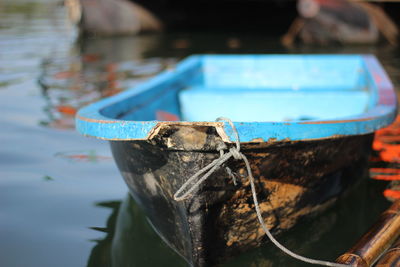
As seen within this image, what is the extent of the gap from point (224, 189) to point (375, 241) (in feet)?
2.36

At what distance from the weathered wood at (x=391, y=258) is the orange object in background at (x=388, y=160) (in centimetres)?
100

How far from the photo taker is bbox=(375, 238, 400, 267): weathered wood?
2.16 m

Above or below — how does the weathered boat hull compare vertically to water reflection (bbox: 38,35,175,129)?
above

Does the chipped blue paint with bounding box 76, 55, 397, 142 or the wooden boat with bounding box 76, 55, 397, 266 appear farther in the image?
the chipped blue paint with bounding box 76, 55, 397, 142

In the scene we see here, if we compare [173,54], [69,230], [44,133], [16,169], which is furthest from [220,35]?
[69,230]

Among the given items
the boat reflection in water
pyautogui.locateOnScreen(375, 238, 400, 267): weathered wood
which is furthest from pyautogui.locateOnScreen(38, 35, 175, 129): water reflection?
pyautogui.locateOnScreen(375, 238, 400, 267): weathered wood

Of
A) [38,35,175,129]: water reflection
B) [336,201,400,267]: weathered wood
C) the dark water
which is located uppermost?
[336,201,400,267]: weathered wood

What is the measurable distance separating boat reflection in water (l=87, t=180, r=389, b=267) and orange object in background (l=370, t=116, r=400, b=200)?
0.10 m

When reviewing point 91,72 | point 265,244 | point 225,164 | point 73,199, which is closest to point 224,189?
point 225,164

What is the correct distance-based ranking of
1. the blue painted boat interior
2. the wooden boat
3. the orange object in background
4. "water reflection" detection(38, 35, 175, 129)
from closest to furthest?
the wooden boat
the orange object in background
the blue painted boat interior
"water reflection" detection(38, 35, 175, 129)

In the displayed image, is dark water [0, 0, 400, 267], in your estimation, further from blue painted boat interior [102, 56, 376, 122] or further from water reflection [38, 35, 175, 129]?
blue painted boat interior [102, 56, 376, 122]

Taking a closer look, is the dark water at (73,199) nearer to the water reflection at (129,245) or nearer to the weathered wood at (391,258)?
the water reflection at (129,245)

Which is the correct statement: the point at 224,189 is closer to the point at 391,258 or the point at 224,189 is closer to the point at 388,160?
the point at 391,258

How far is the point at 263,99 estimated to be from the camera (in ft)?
12.7
